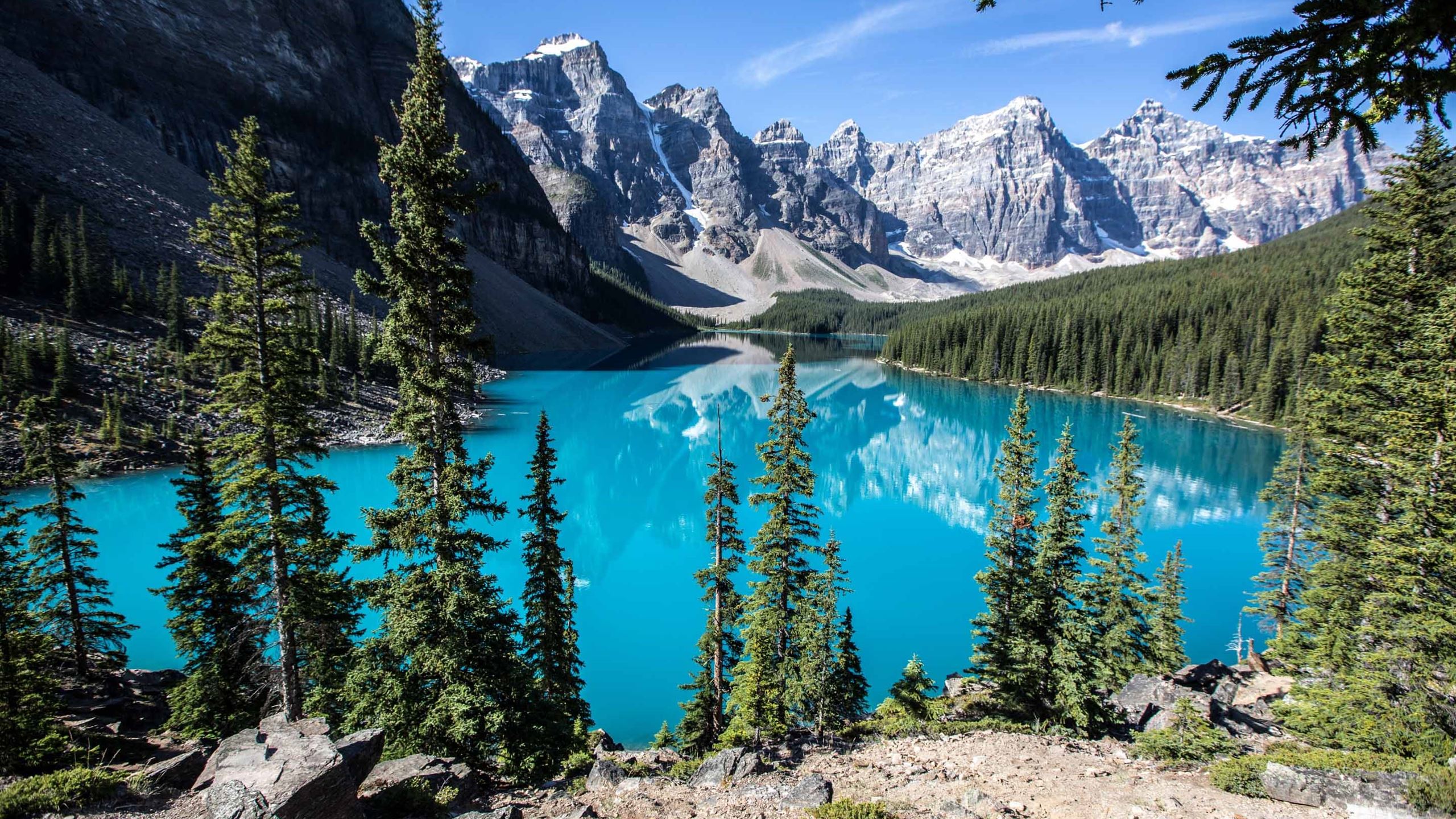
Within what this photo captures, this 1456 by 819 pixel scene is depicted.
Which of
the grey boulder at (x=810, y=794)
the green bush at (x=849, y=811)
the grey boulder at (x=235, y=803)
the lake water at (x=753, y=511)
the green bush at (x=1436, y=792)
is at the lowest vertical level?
the lake water at (x=753, y=511)

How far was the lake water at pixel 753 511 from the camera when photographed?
2633 centimetres

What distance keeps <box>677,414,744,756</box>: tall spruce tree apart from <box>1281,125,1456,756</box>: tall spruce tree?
1272 centimetres

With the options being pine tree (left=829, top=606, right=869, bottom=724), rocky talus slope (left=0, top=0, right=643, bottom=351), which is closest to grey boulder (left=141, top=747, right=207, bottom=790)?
pine tree (left=829, top=606, right=869, bottom=724)

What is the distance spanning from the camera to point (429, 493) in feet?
39.0

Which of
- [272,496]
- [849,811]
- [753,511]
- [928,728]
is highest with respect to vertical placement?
[272,496]

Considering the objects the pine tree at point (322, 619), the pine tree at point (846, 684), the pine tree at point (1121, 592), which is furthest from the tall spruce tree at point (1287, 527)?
the pine tree at point (322, 619)

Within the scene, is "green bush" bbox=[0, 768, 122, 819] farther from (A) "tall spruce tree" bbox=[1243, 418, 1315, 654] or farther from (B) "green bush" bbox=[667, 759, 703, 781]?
(A) "tall spruce tree" bbox=[1243, 418, 1315, 654]

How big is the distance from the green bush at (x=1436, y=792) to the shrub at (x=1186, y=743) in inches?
154

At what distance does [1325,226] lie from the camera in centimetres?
14538

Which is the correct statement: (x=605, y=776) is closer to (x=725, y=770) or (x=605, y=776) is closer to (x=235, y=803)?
(x=725, y=770)

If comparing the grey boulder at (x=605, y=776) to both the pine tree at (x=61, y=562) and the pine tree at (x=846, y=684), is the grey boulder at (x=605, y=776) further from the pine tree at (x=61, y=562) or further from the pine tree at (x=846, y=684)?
the pine tree at (x=61, y=562)

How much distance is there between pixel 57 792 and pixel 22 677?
791cm

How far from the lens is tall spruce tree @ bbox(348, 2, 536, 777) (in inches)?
452

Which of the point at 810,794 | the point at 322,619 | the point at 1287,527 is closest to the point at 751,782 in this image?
the point at 810,794
